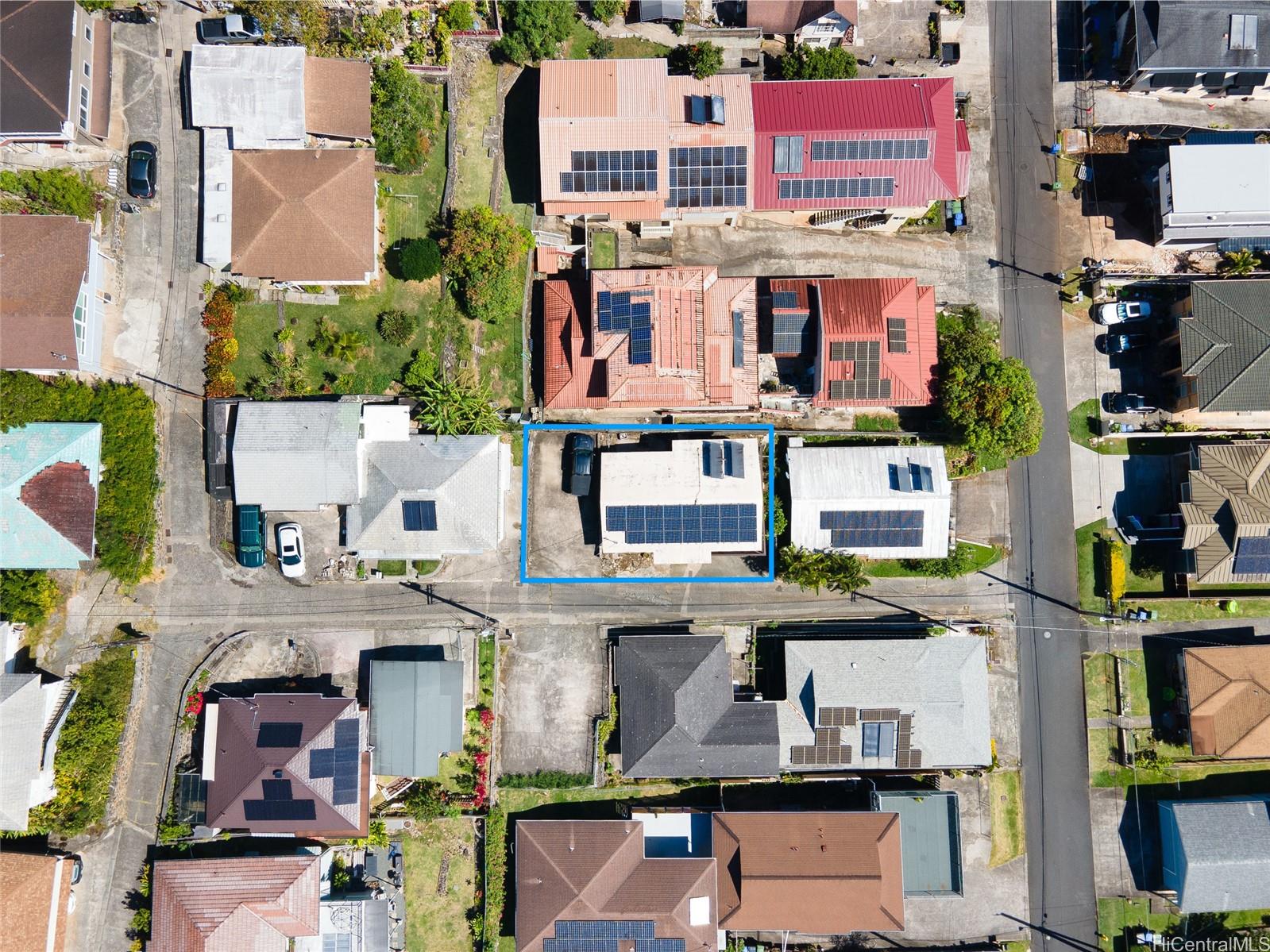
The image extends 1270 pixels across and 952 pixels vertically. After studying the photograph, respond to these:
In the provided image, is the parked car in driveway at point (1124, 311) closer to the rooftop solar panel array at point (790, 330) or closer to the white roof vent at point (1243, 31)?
the white roof vent at point (1243, 31)

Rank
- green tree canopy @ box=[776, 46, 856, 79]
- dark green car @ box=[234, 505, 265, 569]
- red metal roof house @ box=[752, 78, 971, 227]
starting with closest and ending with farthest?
red metal roof house @ box=[752, 78, 971, 227]
dark green car @ box=[234, 505, 265, 569]
green tree canopy @ box=[776, 46, 856, 79]

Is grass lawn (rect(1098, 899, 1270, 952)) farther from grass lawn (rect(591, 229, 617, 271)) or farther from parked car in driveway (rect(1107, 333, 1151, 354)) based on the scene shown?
grass lawn (rect(591, 229, 617, 271))

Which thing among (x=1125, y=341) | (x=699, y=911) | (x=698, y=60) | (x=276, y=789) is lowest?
(x=699, y=911)

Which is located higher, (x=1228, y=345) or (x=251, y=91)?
(x=251, y=91)

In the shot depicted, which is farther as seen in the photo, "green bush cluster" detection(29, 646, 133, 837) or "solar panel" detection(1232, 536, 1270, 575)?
"green bush cluster" detection(29, 646, 133, 837)

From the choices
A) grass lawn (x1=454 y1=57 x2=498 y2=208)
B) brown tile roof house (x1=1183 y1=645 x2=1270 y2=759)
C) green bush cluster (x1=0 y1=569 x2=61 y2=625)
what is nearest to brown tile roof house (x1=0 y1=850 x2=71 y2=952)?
green bush cluster (x1=0 y1=569 x2=61 y2=625)

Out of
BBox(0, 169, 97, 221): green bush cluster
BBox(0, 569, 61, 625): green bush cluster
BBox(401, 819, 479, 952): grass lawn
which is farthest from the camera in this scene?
BBox(0, 169, 97, 221): green bush cluster

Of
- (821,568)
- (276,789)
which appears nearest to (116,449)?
(276,789)

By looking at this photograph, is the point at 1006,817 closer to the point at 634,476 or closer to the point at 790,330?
the point at 634,476
